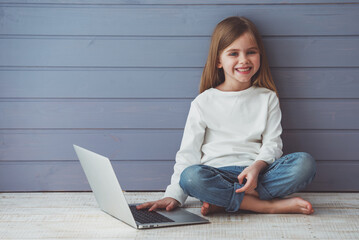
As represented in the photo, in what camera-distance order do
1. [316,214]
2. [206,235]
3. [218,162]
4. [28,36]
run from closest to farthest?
[206,235], [316,214], [218,162], [28,36]

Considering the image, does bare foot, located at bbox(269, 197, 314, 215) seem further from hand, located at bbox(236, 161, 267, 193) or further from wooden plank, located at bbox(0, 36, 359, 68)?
wooden plank, located at bbox(0, 36, 359, 68)

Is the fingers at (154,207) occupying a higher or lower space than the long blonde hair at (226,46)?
lower

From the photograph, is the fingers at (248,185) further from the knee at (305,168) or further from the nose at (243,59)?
the nose at (243,59)

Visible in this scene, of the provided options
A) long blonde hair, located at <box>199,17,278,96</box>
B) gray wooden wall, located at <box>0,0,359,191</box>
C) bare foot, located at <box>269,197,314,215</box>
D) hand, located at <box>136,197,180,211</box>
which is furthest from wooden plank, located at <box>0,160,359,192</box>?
bare foot, located at <box>269,197,314,215</box>

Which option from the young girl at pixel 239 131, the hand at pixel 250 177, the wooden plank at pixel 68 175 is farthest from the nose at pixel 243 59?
the wooden plank at pixel 68 175

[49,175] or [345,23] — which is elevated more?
[345,23]

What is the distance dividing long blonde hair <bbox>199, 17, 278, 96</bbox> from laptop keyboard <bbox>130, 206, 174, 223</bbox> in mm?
520

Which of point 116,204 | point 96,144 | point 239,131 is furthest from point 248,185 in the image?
point 96,144

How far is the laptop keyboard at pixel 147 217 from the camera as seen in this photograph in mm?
1479

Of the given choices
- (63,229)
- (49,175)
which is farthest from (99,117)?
(63,229)

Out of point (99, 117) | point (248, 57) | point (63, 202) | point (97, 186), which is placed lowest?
point (63, 202)

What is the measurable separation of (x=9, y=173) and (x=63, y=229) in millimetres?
567

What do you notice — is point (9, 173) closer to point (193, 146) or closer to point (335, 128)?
point (193, 146)

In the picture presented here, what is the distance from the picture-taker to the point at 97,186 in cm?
160
